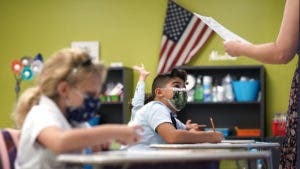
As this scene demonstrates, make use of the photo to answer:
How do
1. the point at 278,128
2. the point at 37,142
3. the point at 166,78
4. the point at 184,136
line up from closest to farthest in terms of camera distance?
the point at 37,142, the point at 184,136, the point at 166,78, the point at 278,128

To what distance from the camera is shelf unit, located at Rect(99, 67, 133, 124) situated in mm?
7125

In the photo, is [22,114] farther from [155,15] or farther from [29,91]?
[155,15]

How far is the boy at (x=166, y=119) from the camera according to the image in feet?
10.4

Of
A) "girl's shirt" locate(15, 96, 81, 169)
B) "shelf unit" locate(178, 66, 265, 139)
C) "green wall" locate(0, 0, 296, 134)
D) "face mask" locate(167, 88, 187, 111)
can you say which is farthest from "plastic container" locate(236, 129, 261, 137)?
"girl's shirt" locate(15, 96, 81, 169)

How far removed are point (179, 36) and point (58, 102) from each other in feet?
17.3

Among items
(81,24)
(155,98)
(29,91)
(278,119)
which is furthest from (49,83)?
(81,24)

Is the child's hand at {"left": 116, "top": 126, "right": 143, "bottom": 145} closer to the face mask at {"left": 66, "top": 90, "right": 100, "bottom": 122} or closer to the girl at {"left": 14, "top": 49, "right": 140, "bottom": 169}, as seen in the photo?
the girl at {"left": 14, "top": 49, "right": 140, "bottom": 169}

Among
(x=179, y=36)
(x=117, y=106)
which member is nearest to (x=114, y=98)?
(x=117, y=106)

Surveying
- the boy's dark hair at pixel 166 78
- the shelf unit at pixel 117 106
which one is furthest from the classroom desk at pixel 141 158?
the shelf unit at pixel 117 106

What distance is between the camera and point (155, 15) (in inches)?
289

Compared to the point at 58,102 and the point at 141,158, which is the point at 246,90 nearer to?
the point at 58,102

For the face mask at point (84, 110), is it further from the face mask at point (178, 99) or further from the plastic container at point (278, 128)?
the plastic container at point (278, 128)

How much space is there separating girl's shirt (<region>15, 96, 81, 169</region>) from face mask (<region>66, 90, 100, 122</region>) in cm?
6

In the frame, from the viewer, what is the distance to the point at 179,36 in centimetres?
722
